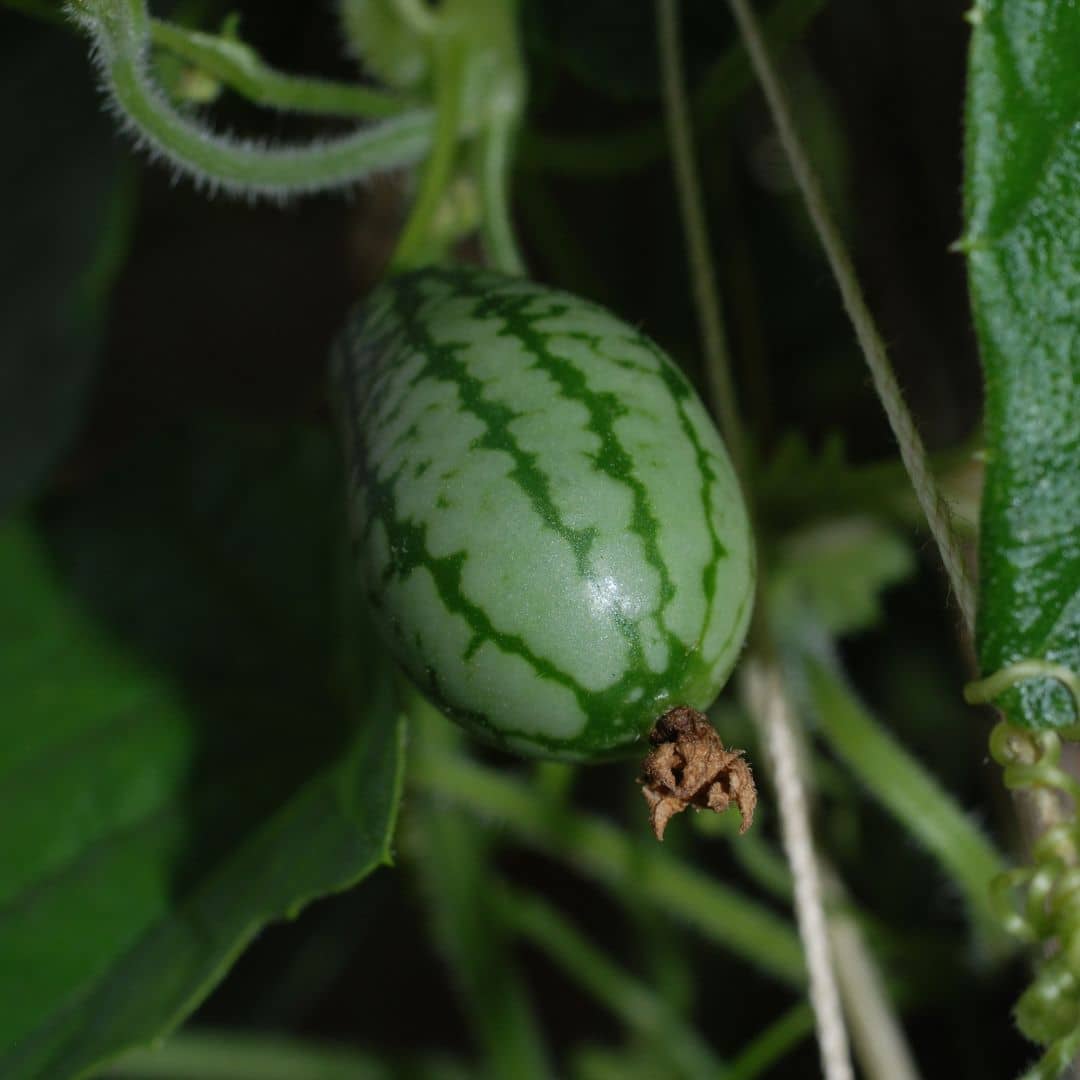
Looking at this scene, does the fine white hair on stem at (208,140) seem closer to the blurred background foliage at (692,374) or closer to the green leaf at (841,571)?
the blurred background foliage at (692,374)

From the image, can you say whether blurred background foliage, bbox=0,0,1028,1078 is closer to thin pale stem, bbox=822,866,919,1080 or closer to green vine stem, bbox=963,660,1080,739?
thin pale stem, bbox=822,866,919,1080

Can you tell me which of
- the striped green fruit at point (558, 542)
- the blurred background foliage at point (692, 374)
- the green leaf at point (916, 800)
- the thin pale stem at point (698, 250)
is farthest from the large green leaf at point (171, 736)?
the green leaf at point (916, 800)

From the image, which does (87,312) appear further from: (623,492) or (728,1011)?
(728,1011)

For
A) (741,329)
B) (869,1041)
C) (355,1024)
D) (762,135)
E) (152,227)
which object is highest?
(762,135)

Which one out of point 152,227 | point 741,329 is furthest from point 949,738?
point 152,227

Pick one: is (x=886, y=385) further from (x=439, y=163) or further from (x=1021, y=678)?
(x=439, y=163)
